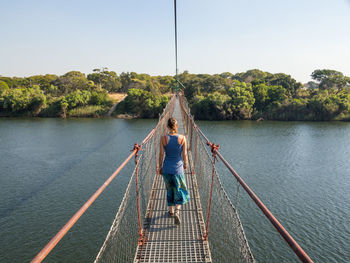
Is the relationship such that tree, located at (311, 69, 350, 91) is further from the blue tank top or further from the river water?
the blue tank top

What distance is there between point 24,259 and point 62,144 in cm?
1172

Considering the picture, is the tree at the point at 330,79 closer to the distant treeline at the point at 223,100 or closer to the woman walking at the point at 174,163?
the distant treeline at the point at 223,100

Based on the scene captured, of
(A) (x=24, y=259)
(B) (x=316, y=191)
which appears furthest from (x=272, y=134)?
(A) (x=24, y=259)

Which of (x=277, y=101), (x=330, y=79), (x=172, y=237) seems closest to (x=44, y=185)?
(x=172, y=237)

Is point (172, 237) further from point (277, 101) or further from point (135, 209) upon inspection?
point (277, 101)

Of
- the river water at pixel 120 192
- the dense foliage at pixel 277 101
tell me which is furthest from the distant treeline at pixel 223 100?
the river water at pixel 120 192

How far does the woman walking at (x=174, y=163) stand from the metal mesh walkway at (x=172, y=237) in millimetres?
148

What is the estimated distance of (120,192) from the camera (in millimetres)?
8797

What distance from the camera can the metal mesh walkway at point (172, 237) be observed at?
200 cm

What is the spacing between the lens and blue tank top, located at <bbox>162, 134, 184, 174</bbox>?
2.15 meters

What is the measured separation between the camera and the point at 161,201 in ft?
9.45

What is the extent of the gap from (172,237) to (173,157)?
0.77 metres

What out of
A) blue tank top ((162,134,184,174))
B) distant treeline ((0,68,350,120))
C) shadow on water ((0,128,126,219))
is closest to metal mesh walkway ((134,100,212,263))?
blue tank top ((162,134,184,174))

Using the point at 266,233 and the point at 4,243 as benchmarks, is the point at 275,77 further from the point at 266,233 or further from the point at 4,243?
the point at 4,243
